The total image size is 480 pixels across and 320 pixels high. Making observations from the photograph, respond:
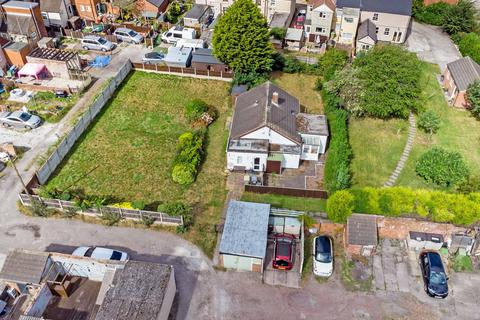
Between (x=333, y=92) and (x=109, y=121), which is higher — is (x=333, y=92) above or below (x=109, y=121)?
above

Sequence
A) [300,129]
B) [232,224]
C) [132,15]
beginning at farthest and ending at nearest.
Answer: [132,15] < [300,129] < [232,224]

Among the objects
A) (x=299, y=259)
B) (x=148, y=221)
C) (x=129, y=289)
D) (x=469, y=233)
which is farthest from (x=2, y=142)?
(x=469, y=233)

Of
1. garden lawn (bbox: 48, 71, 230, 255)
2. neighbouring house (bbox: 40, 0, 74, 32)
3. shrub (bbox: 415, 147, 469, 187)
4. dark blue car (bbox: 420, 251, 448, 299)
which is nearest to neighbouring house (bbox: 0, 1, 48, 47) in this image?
neighbouring house (bbox: 40, 0, 74, 32)

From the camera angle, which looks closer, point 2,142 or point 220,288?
point 220,288

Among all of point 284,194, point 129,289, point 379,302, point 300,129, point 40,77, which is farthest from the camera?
point 40,77

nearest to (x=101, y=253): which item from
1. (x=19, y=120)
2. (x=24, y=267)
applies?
(x=24, y=267)

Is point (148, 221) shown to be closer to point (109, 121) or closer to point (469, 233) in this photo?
point (109, 121)

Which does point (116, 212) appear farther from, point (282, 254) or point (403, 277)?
point (403, 277)
